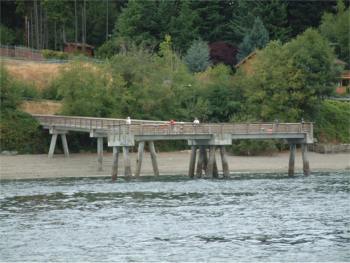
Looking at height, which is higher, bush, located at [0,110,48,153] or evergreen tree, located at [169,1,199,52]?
evergreen tree, located at [169,1,199,52]

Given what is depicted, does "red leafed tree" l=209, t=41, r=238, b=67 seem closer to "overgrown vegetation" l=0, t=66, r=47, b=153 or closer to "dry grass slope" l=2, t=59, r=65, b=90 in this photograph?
"dry grass slope" l=2, t=59, r=65, b=90

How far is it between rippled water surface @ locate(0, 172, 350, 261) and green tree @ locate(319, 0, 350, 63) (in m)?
53.3

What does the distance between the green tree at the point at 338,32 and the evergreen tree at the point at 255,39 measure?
7.23 meters

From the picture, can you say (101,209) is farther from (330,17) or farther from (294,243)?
(330,17)

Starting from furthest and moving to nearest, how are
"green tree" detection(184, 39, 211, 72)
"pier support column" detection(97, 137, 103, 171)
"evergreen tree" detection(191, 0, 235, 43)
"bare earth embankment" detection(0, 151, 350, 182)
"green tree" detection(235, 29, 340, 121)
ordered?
"evergreen tree" detection(191, 0, 235, 43) → "green tree" detection(184, 39, 211, 72) → "green tree" detection(235, 29, 340, 121) → "pier support column" detection(97, 137, 103, 171) → "bare earth embankment" detection(0, 151, 350, 182)

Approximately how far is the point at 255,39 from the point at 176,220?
234 ft

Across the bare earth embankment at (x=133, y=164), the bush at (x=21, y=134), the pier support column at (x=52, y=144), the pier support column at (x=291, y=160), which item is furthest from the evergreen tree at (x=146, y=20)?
the pier support column at (x=291, y=160)

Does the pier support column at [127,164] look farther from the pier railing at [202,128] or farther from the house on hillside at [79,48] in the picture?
the house on hillside at [79,48]

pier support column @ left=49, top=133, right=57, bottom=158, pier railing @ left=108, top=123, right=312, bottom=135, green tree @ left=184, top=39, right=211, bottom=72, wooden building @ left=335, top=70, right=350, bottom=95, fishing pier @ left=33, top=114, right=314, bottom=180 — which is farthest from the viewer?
wooden building @ left=335, top=70, right=350, bottom=95

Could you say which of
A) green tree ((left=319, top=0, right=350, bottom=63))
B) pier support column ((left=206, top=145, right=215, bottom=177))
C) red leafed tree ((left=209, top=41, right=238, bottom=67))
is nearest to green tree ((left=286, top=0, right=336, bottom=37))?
green tree ((left=319, top=0, right=350, bottom=63))

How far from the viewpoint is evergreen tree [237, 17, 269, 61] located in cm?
12162

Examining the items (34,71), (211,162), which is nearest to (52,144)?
(211,162)

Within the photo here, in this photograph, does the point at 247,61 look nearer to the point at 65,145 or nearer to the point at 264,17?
the point at 264,17

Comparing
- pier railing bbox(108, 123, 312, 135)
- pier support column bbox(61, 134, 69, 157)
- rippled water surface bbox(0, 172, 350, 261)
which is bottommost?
rippled water surface bbox(0, 172, 350, 261)
